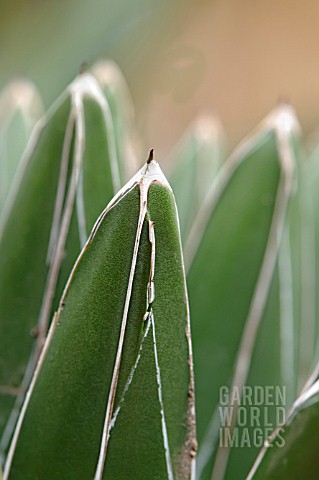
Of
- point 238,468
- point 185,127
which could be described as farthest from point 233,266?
point 185,127

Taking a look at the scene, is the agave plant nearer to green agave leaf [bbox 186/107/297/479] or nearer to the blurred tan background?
green agave leaf [bbox 186/107/297/479]

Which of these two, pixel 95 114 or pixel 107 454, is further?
pixel 95 114

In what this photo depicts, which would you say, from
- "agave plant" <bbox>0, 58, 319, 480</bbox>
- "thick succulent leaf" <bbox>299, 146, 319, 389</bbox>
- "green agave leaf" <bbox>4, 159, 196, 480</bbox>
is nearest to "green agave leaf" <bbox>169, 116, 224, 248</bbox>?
"agave plant" <bbox>0, 58, 319, 480</bbox>

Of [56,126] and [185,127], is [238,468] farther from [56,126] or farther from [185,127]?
[185,127]

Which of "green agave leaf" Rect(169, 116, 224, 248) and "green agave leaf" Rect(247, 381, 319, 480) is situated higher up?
"green agave leaf" Rect(169, 116, 224, 248)

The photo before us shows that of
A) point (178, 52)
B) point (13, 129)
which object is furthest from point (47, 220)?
point (178, 52)

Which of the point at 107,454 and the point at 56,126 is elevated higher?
the point at 56,126

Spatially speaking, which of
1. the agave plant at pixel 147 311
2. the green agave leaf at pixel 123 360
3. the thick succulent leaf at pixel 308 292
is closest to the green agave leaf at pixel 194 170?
the agave plant at pixel 147 311
